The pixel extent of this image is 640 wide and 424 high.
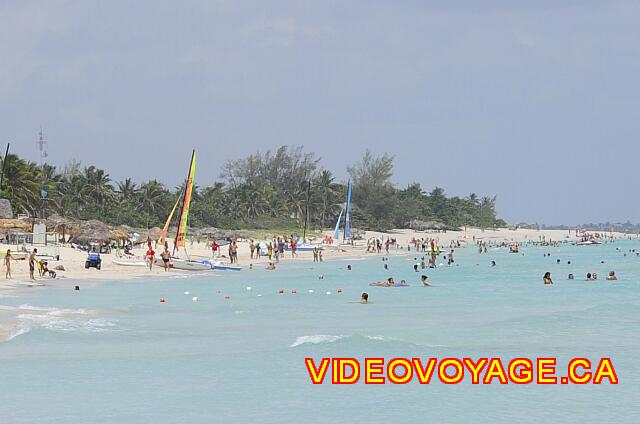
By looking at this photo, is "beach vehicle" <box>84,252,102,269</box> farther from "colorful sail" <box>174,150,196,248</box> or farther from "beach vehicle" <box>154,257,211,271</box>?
"colorful sail" <box>174,150,196,248</box>

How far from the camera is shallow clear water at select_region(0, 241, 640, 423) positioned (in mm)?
14414

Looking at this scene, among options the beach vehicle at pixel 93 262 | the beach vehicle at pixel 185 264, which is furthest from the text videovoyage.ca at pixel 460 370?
the beach vehicle at pixel 185 264

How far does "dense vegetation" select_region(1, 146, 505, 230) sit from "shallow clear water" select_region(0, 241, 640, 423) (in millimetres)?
38046

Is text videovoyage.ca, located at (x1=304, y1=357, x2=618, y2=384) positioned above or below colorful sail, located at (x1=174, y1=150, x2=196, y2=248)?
below

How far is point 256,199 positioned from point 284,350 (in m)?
84.9

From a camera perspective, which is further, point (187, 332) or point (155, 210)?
point (155, 210)

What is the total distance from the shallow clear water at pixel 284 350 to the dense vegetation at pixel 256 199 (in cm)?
3805

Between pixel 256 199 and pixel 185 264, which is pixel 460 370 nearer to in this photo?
pixel 185 264

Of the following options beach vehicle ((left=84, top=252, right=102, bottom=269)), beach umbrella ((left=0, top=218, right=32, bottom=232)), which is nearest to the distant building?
beach umbrella ((left=0, top=218, right=32, bottom=232))

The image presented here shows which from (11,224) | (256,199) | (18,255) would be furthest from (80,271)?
(256,199)

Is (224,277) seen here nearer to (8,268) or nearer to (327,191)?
(8,268)

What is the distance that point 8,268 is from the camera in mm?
37062

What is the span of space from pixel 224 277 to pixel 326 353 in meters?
26.8

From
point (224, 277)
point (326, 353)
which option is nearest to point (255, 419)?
point (326, 353)
